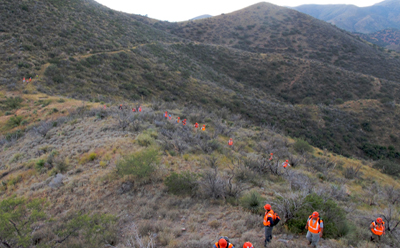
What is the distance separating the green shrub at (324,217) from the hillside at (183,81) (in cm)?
1712

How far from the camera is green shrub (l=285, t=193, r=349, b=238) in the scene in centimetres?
427

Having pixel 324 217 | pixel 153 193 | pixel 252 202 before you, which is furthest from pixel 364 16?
pixel 153 193

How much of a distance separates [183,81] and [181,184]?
21.9 metres

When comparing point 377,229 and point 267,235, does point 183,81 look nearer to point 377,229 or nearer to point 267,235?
point 267,235

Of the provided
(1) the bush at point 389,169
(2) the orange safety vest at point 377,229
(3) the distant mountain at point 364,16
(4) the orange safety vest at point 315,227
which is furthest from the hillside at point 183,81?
(3) the distant mountain at point 364,16

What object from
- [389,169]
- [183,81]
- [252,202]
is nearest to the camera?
[252,202]

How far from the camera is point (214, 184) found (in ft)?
19.0

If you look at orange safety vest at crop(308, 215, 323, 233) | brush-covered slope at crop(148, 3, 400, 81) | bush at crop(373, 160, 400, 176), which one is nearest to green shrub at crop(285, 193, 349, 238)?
orange safety vest at crop(308, 215, 323, 233)

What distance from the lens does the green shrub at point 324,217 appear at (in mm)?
4270

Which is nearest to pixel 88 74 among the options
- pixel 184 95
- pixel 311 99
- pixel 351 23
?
pixel 184 95

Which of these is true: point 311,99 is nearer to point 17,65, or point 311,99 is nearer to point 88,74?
point 88,74

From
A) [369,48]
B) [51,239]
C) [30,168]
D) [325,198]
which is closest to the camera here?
[51,239]

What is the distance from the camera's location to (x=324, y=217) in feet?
14.5

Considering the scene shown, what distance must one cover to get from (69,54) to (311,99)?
34975 millimetres
